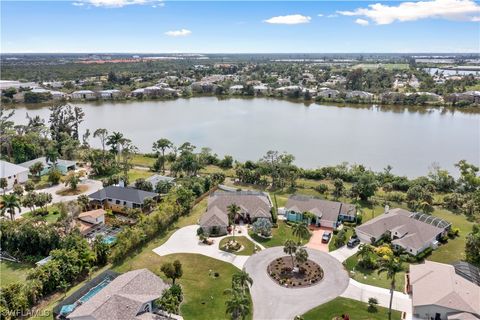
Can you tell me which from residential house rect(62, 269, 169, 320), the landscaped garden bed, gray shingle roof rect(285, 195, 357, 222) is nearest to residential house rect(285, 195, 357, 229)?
gray shingle roof rect(285, 195, 357, 222)

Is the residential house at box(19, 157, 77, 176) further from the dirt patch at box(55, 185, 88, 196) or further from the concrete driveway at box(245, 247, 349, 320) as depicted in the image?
the concrete driveway at box(245, 247, 349, 320)

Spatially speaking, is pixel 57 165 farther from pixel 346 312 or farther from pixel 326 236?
pixel 346 312

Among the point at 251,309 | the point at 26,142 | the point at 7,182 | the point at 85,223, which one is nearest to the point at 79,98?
the point at 26,142

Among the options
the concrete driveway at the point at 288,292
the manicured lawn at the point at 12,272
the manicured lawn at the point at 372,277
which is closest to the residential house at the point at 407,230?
the manicured lawn at the point at 372,277

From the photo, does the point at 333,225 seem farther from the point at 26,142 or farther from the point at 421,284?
the point at 26,142

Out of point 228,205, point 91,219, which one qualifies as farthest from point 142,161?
point 228,205
